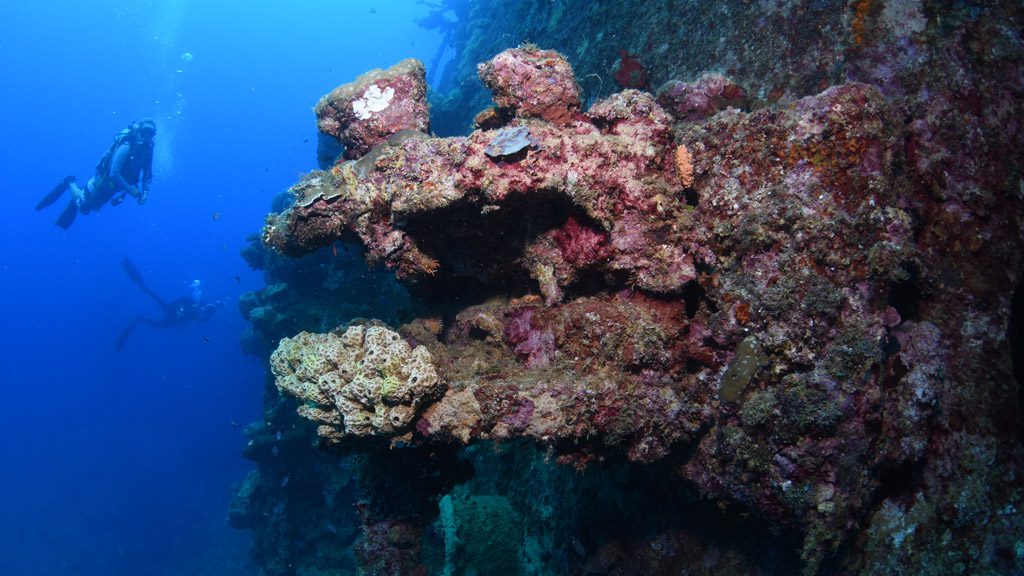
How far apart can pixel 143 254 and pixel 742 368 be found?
395ft

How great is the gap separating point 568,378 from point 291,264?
1240cm

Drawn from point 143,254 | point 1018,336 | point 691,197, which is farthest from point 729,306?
point 143,254

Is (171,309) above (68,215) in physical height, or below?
above

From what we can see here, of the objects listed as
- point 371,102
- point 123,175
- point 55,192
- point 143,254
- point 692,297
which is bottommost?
point 692,297

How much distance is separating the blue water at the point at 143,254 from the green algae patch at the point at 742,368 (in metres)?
17.2

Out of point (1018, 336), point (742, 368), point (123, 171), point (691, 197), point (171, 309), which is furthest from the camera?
point (171, 309)

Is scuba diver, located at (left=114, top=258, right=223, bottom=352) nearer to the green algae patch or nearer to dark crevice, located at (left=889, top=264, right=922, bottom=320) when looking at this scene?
the green algae patch

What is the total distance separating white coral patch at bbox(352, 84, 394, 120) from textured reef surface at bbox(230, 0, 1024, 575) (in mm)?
526

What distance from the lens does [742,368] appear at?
3127 mm

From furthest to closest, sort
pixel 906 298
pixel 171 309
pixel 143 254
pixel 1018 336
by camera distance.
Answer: pixel 143 254 < pixel 171 309 < pixel 906 298 < pixel 1018 336

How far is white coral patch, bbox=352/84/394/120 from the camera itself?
16.4 ft

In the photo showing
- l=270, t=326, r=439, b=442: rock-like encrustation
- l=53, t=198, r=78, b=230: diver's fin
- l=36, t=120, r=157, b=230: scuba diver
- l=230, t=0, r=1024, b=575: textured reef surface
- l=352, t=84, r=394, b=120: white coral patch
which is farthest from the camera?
l=53, t=198, r=78, b=230: diver's fin

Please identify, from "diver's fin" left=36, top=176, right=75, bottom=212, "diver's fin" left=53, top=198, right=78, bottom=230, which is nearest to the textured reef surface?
"diver's fin" left=53, top=198, right=78, bottom=230

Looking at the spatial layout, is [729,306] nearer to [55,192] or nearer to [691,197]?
[691,197]
